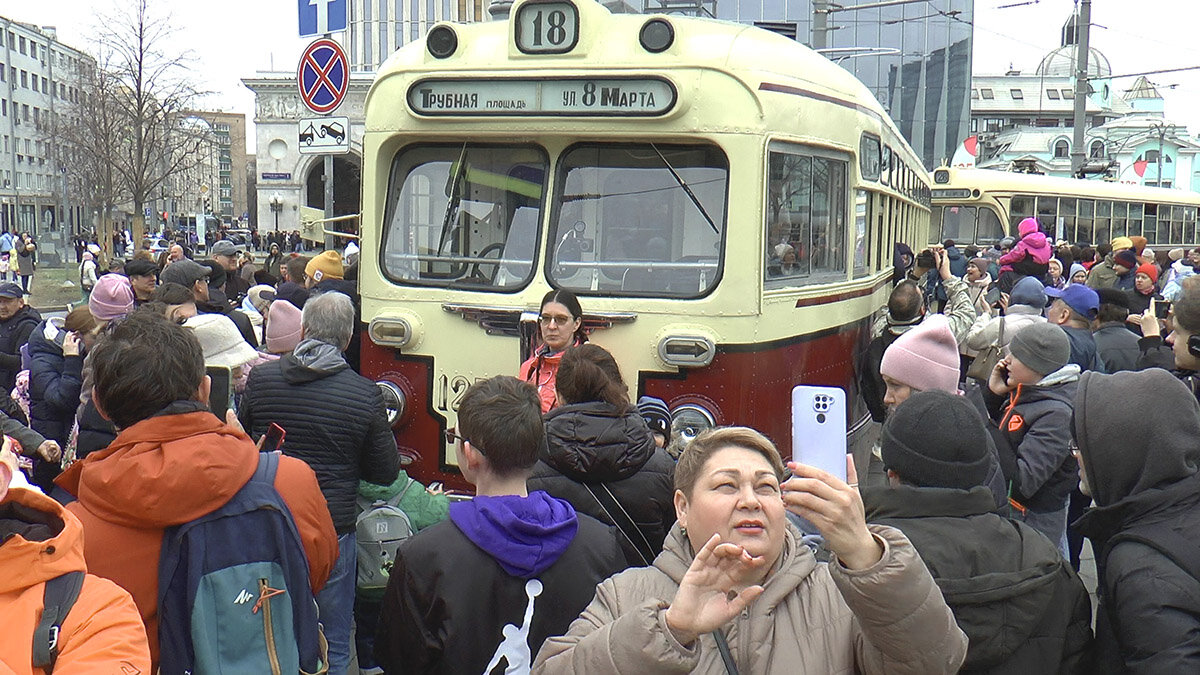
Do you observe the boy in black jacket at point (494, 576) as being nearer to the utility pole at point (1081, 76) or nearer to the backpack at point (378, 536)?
the backpack at point (378, 536)

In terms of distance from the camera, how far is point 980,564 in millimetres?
2656

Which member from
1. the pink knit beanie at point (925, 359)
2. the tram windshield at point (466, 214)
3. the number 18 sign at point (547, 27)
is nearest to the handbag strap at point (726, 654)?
the pink knit beanie at point (925, 359)

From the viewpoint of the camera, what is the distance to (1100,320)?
7.19 metres

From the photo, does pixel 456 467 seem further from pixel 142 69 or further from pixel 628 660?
pixel 142 69

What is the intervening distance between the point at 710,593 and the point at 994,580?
35.7 inches

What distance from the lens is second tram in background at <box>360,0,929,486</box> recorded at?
5.91 metres

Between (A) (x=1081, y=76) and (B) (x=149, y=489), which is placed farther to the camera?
(A) (x=1081, y=76)

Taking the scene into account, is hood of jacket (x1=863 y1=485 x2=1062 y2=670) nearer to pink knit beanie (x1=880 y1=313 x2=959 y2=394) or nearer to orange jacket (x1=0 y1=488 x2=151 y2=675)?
pink knit beanie (x1=880 y1=313 x2=959 y2=394)

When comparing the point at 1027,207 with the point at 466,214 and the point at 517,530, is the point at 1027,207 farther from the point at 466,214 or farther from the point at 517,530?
the point at 517,530

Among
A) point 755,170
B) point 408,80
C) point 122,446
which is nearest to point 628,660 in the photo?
point 122,446

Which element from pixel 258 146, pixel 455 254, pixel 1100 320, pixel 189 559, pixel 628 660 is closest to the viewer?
pixel 628 660

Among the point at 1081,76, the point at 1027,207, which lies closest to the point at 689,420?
the point at 1027,207

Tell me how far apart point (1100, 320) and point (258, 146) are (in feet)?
171

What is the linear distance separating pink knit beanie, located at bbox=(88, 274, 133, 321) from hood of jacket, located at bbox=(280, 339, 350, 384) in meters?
1.83
